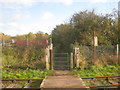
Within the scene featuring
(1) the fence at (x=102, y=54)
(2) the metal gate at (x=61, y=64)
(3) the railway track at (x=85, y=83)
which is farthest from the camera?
(1) the fence at (x=102, y=54)

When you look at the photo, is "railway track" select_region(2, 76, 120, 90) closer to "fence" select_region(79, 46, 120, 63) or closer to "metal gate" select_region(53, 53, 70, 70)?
"metal gate" select_region(53, 53, 70, 70)

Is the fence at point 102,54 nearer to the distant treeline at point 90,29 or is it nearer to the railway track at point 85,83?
the distant treeline at point 90,29

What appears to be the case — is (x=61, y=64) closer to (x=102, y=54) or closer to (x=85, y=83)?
(x=102, y=54)

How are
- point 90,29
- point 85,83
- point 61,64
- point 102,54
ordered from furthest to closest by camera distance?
point 90,29, point 102,54, point 61,64, point 85,83

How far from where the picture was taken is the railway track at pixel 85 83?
6489 millimetres

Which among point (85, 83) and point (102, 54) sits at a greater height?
point (102, 54)

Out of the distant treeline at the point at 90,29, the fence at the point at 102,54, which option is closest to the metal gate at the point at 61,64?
the fence at the point at 102,54

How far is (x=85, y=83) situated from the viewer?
6.93m

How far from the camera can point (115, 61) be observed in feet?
36.6

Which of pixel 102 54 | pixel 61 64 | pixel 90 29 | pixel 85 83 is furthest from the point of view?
pixel 90 29

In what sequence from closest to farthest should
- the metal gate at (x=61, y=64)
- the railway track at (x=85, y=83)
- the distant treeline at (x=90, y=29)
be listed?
the railway track at (x=85, y=83)
the metal gate at (x=61, y=64)
the distant treeline at (x=90, y=29)

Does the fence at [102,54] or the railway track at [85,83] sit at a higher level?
the fence at [102,54]

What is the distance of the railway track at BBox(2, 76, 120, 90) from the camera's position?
649 centimetres

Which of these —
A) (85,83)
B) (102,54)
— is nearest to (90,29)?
(102,54)
